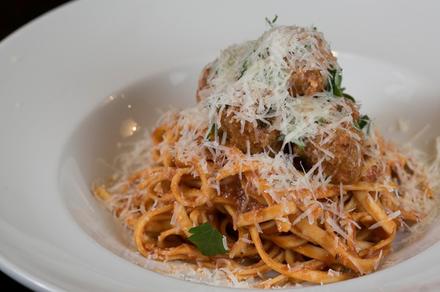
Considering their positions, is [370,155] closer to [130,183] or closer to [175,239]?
[175,239]

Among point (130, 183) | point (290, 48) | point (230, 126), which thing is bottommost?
point (130, 183)

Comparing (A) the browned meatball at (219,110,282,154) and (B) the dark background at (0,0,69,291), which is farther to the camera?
(B) the dark background at (0,0,69,291)

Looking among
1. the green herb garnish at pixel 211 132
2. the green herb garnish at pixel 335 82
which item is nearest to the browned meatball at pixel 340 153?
the green herb garnish at pixel 335 82

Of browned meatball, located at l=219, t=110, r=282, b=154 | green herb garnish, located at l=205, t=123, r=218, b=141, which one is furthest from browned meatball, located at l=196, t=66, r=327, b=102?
green herb garnish, located at l=205, t=123, r=218, b=141

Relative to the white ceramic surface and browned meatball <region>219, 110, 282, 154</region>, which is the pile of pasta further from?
the white ceramic surface

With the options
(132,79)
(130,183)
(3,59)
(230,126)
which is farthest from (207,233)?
(3,59)

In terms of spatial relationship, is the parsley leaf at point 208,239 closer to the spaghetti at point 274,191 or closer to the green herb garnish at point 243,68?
the spaghetti at point 274,191

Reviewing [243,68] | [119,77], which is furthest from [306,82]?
[119,77]
